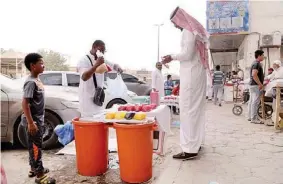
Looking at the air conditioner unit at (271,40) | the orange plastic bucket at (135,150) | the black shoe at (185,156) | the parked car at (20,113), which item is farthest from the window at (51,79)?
the air conditioner unit at (271,40)

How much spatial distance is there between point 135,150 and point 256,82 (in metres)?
4.84

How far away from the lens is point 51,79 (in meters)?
7.14

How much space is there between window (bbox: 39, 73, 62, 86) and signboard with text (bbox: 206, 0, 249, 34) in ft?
28.4

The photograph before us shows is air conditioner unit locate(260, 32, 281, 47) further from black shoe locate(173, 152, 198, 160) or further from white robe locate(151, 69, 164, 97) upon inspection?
black shoe locate(173, 152, 198, 160)

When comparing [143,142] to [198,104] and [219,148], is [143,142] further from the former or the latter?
[219,148]

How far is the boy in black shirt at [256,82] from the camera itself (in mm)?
6426

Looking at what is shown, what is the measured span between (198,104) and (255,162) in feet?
3.67

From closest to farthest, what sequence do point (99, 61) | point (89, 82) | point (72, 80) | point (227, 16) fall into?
point (99, 61), point (89, 82), point (72, 80), point (227, 16)

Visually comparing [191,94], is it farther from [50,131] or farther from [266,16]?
[266,16]

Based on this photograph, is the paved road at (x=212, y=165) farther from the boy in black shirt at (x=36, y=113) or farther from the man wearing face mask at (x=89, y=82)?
the man wearing face mask at (x=89, y=82)

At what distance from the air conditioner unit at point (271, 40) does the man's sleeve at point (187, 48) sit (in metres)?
9.91

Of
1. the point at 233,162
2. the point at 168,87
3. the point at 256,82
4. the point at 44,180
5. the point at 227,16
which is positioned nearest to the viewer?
the point at 44,180

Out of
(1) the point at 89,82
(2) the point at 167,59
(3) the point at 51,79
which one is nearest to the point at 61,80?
(3) the point at 51,79

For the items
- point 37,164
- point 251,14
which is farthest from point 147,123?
point 251,14
